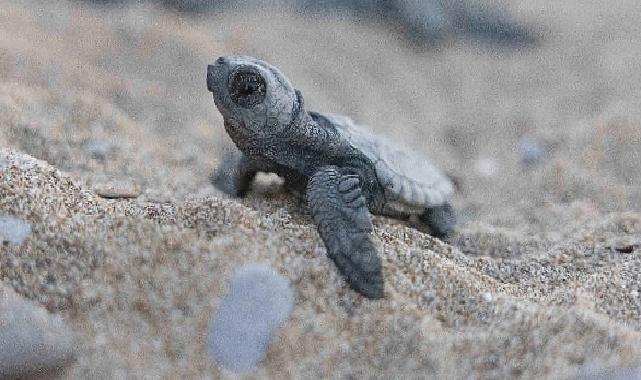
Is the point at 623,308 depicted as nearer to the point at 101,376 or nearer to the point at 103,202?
the point at 101,376

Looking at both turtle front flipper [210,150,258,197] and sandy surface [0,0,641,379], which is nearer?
sandy surface [0,0,641,379]

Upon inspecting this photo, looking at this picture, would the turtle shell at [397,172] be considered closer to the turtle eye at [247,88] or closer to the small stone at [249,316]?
the turtle eye at [247,88]

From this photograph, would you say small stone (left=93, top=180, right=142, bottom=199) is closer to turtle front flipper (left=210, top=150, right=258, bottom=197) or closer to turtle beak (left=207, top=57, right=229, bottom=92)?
turtle front flipper (left=210, top=150, right=258, bottom=197)

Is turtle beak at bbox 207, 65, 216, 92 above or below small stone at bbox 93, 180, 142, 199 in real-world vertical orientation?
above

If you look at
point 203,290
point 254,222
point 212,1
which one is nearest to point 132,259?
point 203,290

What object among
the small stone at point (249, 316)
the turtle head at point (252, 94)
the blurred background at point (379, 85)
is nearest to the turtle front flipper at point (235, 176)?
the blurred background at point (379, 85)

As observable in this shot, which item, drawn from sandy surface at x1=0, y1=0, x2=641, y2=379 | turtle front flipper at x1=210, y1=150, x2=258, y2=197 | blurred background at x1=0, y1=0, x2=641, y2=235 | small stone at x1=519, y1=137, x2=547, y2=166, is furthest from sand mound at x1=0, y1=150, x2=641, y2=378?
small stone at x1=519, y1=137, x2=547, y2=166
